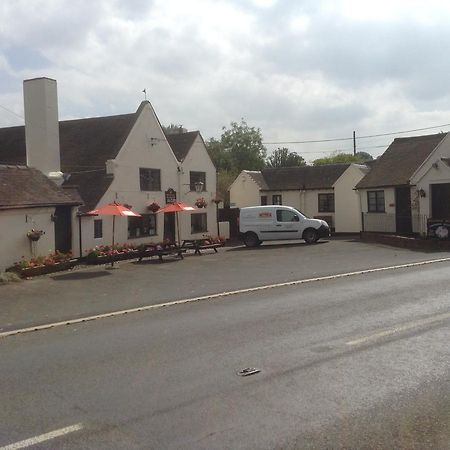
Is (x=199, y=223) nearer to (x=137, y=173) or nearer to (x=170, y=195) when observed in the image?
(x=170, y=195)

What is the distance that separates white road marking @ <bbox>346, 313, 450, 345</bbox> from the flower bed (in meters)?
13.4

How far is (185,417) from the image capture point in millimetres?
5289

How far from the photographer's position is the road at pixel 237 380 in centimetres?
491

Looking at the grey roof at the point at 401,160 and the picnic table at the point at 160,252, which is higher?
the grey roof at the point at 401,160

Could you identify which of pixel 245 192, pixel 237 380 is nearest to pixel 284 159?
pixel 245 192

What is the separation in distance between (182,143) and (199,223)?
484 centimetres

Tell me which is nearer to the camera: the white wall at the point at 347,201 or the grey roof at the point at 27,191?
the grey roof at the point at 27,191

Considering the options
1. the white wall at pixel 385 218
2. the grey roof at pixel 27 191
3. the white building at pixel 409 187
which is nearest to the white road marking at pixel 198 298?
the grey roof at pixel 27 191

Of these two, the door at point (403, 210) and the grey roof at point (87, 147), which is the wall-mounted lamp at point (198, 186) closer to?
the grey roof at point (87, 147)

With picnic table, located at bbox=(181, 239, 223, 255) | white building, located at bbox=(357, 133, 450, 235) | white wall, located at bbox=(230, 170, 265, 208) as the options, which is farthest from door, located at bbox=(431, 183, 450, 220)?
white wall, located at bbox=(230, 170, 265, 208)

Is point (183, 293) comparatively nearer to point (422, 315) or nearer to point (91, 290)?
point (91, 290)

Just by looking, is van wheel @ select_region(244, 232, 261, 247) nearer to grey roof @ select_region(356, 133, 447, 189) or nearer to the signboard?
the signboard

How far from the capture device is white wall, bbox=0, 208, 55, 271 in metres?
19.5

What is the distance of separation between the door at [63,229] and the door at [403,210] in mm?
18473
